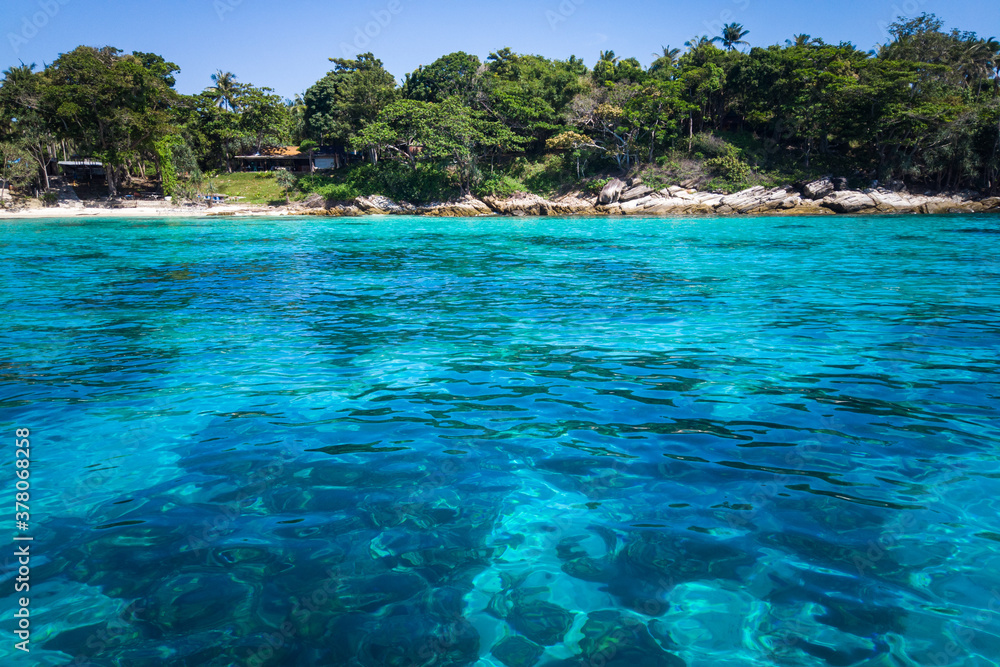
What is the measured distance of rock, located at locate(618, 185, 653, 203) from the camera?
54.3 meters

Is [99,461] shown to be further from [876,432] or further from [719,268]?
[719,268]

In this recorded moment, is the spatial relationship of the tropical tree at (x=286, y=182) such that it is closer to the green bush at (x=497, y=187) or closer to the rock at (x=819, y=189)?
the green bush at (x=497, y=187)

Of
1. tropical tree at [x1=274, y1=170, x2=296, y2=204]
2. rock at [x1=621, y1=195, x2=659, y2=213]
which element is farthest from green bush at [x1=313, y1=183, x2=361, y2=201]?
rock at [x1=621, y1=195, x2=659, y2=213]

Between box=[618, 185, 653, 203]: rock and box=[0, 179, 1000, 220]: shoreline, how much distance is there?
0.10 m

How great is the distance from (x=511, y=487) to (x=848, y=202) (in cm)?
Answer: 5567

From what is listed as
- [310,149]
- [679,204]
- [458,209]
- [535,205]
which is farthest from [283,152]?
[679,204]

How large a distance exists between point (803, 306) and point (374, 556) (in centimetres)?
1043

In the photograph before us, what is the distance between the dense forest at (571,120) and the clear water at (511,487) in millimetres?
51195

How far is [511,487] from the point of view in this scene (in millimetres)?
4285

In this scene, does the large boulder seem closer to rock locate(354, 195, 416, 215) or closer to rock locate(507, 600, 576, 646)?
rock locate(354, 195, 416, 215)

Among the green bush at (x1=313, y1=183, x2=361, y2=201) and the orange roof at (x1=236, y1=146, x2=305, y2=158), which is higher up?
the orange roof at (x1=236, y1=146, x2=305, y2=158)

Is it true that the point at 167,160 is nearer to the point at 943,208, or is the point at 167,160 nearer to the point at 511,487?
the point at 511,487

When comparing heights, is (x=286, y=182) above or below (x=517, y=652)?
above

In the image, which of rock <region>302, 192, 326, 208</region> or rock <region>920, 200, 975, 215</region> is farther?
rock <region>302, 192, 326, 208</region>
